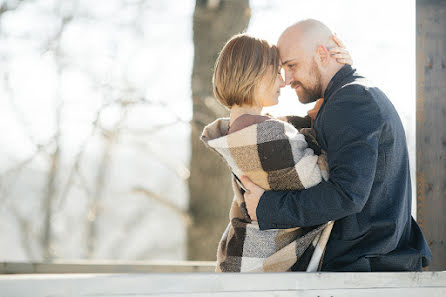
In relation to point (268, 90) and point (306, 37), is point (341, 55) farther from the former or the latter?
point (268, 90)

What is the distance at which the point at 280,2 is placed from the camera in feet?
20.5

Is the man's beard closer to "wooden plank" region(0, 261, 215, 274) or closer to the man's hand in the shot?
the man's hand

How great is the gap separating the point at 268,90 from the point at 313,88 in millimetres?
217

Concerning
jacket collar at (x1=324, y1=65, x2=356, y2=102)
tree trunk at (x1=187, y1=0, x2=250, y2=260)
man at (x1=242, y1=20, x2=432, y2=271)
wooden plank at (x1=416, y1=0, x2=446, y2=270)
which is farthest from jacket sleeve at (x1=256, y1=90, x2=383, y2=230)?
tree trunk at (x1=187, y1=0, x2=250, y2=260)

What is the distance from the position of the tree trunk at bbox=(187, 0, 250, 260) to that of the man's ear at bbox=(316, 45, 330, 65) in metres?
2.94

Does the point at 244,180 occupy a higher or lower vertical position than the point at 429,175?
higher

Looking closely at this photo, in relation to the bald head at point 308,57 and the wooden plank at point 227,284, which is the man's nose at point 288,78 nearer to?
the bald head at point 308,57

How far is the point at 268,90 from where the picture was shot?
2047 mm

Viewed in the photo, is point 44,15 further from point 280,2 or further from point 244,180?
point 244,180

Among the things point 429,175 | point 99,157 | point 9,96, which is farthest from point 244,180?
point 99,157

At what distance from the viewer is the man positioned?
173cm

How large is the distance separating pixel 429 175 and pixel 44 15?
624 centimetres

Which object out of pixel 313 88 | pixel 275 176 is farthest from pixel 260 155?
pixel 313 88

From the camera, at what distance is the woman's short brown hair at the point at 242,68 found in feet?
6.56
